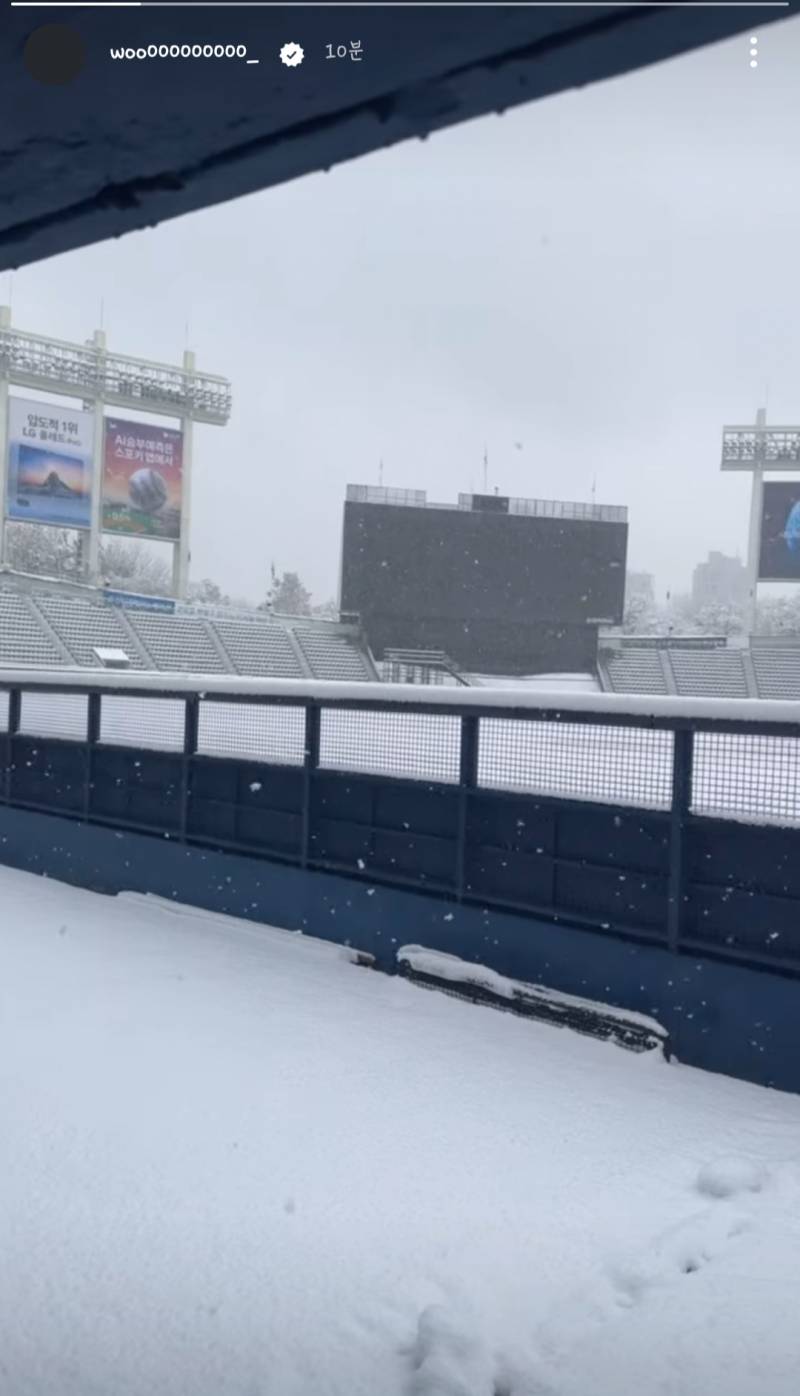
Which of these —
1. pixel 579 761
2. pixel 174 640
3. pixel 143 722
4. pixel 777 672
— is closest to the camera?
pixel 579 761

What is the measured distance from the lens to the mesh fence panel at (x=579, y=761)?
20.9ft

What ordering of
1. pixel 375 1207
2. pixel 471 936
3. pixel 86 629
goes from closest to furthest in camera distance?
pixel 375 1207 → pixel 471 936 → pixel 86 629

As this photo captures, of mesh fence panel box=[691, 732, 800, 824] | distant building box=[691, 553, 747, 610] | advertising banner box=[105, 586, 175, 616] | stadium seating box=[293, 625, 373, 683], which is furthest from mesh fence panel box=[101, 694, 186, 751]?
distant building box=[691, 553, 747, 610]

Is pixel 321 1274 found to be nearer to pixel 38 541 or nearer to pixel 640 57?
pixel 640 57

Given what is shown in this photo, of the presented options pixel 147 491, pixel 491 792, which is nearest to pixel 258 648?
pixel 147 491

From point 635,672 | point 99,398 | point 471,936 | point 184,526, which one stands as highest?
point 99,398

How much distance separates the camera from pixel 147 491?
151 ft

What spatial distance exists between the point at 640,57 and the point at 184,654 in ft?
138

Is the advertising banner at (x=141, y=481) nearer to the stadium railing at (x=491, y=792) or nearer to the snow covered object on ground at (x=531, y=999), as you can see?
the stadium railing at (x=491, y=792)

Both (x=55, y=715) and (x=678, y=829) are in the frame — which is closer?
(x=678, y=829)

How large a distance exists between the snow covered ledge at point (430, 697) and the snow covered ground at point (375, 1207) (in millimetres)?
1827

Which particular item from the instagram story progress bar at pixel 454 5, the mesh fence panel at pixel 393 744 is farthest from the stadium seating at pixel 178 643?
the instagram story progress bar at pixel 454 5

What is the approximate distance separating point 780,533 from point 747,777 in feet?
144

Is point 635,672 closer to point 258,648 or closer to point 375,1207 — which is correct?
point 258,648
